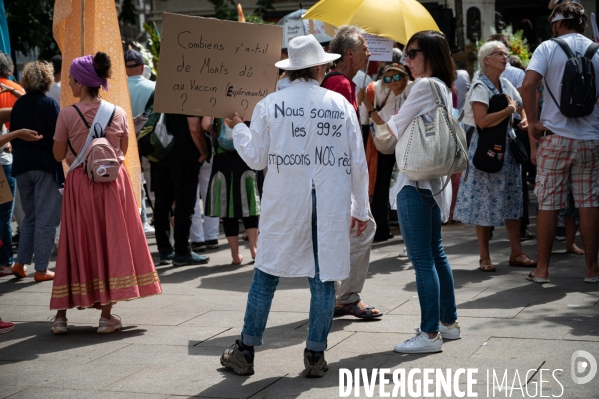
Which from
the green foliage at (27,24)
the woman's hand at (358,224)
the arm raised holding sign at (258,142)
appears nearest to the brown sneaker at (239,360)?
the woman's hand at (358,224)

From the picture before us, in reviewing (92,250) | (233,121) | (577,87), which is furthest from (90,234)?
(577,87)

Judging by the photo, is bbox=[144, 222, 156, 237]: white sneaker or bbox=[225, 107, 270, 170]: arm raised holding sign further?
bbox=[144, 222, 156, 237]: white sneaker

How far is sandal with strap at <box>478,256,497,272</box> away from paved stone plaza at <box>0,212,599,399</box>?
0.10 m

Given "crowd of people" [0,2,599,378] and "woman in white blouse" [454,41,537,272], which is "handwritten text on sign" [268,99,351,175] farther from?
"woman in white blouse" [454,41,537,272]

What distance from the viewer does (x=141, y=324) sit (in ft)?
20.4

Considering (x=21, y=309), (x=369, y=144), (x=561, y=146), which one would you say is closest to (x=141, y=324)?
(x=21, y=309)

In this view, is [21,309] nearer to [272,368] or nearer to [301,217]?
[272,368]

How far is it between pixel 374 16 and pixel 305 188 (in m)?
4.54

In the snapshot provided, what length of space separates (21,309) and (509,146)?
4.38 m

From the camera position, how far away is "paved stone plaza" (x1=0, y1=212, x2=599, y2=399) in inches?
181

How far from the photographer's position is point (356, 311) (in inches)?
237

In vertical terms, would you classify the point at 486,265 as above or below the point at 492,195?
below
